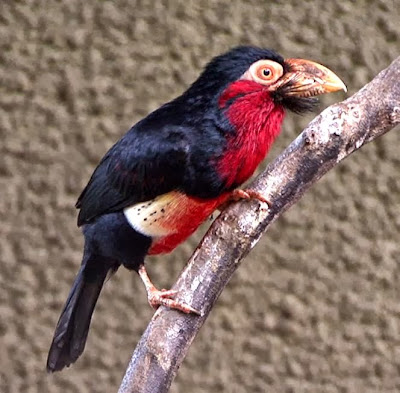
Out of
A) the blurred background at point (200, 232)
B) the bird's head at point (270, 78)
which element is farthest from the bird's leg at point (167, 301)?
the blurred background at point (200, 232)

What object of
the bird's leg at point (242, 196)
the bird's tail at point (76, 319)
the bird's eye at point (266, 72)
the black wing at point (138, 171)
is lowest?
the bird's tail at point (76, 319)

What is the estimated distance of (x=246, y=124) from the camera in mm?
913

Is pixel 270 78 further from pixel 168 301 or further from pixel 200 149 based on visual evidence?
pixel 168 301

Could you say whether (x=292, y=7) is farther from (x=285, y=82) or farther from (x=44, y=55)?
(x=285, y=82)

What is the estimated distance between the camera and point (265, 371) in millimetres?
1435

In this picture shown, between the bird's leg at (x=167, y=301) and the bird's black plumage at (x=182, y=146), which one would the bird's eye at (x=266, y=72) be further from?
the bird's leg at (x=167, y=301)

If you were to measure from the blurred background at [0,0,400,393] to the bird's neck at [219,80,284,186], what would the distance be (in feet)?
1.62

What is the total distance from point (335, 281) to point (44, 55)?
2.04 feet

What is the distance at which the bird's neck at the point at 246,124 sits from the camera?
0.91 m

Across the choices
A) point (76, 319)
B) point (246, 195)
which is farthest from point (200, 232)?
point (246, 195)

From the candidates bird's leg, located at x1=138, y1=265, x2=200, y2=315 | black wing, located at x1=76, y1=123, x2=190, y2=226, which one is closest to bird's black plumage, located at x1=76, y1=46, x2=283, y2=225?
black wing, located at x1=76, y1=123, x2=190, y2=226

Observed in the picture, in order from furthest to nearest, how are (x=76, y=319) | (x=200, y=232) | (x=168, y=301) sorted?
(x=200, y=232) < (x=76, y=319) < (x=168, y=301)

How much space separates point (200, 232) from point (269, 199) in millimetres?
532

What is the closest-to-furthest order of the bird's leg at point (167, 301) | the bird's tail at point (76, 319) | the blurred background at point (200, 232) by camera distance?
the bird's leg at point (167, 301), the bird's tail at point (76, 319), the blurred background at point (200, 232)
